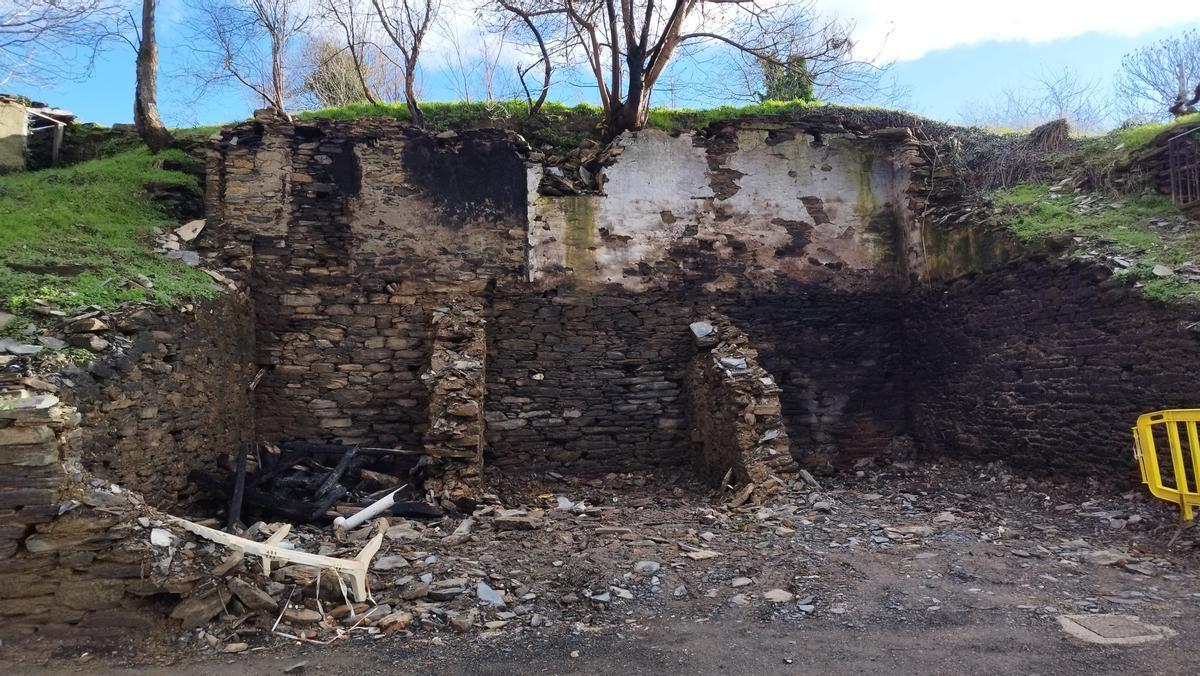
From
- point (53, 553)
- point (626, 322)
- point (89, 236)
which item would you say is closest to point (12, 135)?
point (89, 236)

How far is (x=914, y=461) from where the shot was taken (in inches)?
334

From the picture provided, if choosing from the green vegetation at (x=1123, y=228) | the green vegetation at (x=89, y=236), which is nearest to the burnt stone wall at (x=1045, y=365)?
the green vegetation at (x=1123, y=228)

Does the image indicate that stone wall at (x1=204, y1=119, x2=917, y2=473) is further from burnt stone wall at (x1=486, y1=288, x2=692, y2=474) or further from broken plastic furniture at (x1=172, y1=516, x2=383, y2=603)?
broken plastic furniture at (x1=172, y1=516, x2=383, y2=603)

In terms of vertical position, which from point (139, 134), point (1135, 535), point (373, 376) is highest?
point (139, 134)

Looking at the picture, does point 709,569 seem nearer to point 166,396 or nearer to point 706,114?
point 166,396

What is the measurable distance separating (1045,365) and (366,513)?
6.90m

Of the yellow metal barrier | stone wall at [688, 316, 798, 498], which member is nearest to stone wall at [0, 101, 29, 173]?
stone wall at [688, 316, 798, 498]

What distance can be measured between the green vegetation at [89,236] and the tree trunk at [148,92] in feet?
0.86

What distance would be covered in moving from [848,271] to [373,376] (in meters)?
6.27

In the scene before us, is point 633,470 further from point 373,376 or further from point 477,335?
point 373,376

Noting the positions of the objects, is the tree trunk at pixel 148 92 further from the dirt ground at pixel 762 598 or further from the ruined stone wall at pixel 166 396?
the dirt ground at pixel 762 598

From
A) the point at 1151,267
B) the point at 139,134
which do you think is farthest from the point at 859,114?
the point at 139,134

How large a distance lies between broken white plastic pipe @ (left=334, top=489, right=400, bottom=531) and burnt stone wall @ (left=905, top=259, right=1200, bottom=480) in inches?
256

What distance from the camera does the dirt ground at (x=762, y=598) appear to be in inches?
134
